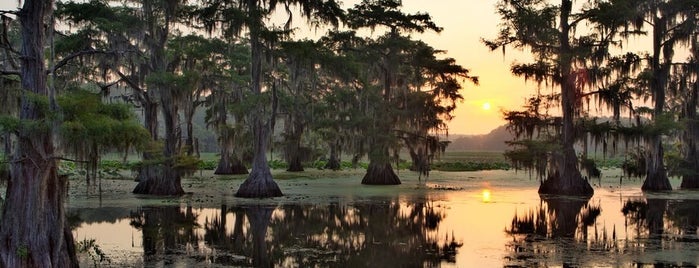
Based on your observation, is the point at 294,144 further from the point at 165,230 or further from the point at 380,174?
the point at 165,230

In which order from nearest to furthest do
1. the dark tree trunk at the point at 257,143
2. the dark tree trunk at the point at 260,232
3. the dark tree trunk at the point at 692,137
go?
the dark tree trunk at the point at 260,232
the dark tree trunk at the point at 257,143
the dark tree trunk at the point at 692,137

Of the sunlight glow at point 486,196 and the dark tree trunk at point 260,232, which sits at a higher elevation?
the sunlight glow at point 486,196

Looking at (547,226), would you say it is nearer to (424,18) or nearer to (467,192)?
(467,192)

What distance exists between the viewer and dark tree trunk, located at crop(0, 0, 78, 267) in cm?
800

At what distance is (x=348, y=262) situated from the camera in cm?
1052

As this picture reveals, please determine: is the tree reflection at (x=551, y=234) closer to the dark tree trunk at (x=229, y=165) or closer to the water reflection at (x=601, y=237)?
the water reflection at (x=601, y=237)

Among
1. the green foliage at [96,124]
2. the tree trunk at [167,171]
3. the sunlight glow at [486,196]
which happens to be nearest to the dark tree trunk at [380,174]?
the sunlight glow at [486,196]

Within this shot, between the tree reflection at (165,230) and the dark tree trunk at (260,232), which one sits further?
the tree reflection at (165,230)

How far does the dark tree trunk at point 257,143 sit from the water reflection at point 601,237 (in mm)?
9857

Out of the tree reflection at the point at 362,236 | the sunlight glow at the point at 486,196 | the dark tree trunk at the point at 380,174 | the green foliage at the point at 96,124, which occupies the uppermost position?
the green foliage at the point at 96,124

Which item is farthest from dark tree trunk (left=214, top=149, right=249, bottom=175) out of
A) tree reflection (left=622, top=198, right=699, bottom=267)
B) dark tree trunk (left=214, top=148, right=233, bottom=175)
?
tree reflection (left=622, top=198, right=699, bottom=267)

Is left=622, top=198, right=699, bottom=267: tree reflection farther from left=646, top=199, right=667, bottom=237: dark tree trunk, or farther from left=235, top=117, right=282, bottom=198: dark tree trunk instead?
left=235, top=117, right=282, bottom=198: dark tree trunk

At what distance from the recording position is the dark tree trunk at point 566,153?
87.4 ft

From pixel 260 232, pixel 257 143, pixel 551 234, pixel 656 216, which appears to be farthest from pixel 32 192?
pixel 257 143
